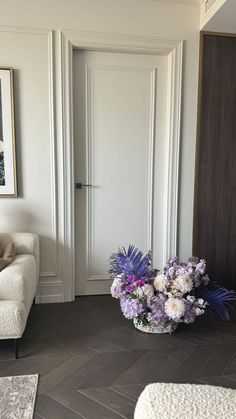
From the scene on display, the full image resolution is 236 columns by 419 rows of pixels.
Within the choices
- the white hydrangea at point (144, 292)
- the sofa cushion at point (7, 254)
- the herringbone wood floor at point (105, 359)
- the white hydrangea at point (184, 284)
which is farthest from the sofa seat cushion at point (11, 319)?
the white hydrangea at point (184, 284)

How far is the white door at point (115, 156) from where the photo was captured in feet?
9.36

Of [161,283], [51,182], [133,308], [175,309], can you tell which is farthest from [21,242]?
[175,309]

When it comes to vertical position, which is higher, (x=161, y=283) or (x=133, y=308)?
(x=161, y=283)

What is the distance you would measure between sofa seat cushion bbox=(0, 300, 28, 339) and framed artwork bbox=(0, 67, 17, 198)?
43.2 inches

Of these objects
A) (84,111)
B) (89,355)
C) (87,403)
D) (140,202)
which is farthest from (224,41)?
(87,403)

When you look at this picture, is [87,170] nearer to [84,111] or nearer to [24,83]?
[84,111]

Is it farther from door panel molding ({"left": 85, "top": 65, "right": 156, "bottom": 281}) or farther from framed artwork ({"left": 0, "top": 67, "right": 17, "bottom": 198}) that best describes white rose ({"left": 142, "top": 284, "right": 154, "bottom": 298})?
framed artwork ({"left": 0, "top": 67, "right": 17, "bottom": 198})

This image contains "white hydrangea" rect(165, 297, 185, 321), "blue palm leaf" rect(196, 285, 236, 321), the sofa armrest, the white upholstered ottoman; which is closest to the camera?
the white upholstered ottoman

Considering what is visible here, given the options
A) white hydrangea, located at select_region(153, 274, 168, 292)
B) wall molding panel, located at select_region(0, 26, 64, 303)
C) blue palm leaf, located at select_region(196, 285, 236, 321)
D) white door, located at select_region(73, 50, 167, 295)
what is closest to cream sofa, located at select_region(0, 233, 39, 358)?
wall molding panel, located at select_region(0, 26, 64, 303)

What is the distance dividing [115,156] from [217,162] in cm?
92

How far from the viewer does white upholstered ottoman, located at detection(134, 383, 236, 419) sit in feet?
2.43

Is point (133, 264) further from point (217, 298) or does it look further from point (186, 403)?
point (186, 403)

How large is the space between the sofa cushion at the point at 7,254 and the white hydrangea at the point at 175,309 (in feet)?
3.73

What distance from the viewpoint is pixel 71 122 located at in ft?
9.00
